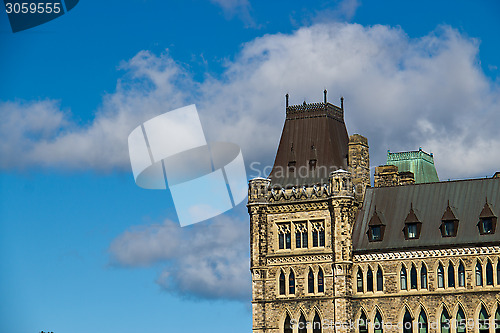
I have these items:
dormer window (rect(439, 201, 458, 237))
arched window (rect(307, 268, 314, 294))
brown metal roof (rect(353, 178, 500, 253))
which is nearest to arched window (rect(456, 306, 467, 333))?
brown metal roof (rect(353, 178, 500, 253))

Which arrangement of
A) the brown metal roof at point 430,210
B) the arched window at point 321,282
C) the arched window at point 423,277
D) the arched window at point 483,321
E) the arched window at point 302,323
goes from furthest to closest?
1. the arched window at point 302,323
2. the arched window at point 321,282
3. the brown metal roof at point 430,210
4. the arched window at point 423,277
5. the arched window at point 483,321

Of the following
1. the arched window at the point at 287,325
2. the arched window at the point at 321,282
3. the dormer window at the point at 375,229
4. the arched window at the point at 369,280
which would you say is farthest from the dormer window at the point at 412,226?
the arched window at the point at 287,325

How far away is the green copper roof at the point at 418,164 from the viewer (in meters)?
106

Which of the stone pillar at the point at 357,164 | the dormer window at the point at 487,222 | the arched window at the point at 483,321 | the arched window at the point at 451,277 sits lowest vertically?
the arched window at the point at 483,321

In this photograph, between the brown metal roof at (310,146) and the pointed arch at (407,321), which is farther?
the brown metal roof at (310,146)

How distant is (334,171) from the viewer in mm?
87125

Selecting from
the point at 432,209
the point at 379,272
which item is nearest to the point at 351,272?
the point at 379,272

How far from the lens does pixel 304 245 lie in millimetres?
86812

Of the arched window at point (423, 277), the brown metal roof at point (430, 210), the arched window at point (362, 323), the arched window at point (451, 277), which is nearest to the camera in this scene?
the arched window at point (451, 277)

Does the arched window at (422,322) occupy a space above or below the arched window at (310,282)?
below

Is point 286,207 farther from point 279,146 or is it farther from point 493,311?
point 493,311

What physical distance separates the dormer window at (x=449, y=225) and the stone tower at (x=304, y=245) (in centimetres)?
678

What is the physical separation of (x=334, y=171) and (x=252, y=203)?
6.53 metres

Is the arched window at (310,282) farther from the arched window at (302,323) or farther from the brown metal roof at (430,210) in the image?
the brown metal roof at (430,210)
